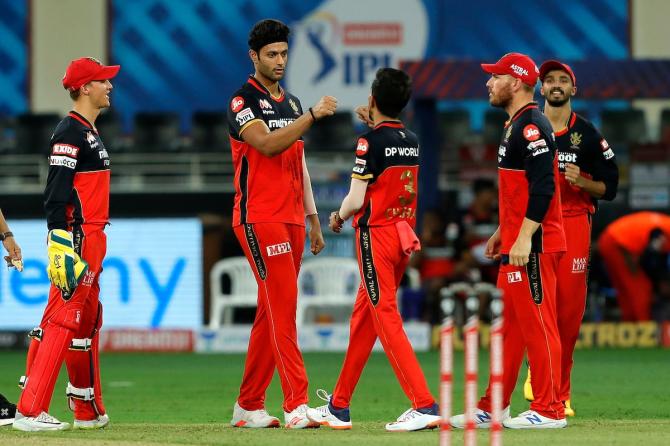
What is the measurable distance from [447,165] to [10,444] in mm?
11838

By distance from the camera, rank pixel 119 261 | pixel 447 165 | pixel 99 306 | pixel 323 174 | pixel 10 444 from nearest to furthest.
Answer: pixel 10 444 < pixel 99 306 < pixel 119 261 < pixel 323 174 < pixel 447 165

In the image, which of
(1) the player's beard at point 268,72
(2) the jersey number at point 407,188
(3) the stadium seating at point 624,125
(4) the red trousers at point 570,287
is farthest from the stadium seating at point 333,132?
(2) the jersey number at point 407,188

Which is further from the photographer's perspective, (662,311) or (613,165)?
(662,311)

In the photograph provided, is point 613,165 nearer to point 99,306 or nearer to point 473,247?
point 99,306

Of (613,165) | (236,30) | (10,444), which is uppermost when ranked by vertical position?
(236,30)

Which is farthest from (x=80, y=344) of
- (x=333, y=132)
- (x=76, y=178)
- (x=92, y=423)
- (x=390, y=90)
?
(x=333, y=132)

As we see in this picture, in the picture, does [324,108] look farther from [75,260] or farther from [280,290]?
[75,260]

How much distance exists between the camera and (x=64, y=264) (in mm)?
8430

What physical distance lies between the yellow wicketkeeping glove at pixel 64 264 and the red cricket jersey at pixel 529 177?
244cm

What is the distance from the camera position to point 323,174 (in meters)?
17.9

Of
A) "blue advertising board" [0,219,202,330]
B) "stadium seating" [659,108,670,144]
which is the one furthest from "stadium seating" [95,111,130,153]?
"stadium seating" [659,108,670,144]

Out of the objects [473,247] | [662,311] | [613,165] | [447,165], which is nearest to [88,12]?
[447,165]

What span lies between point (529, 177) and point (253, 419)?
2171 mm

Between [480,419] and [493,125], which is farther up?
[493,125]
